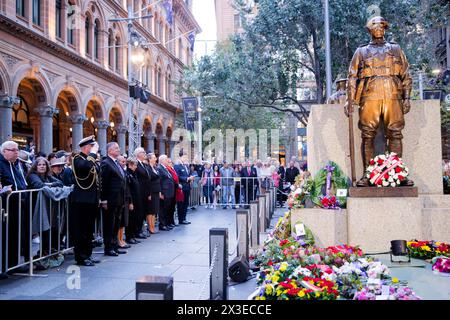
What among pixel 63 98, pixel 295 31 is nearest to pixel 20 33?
pixel 63 98

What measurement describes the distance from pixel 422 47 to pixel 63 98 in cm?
2029

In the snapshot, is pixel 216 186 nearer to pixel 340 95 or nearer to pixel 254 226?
pixel 254 226

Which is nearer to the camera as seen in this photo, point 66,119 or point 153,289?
point 153,289

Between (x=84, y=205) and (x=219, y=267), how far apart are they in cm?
344

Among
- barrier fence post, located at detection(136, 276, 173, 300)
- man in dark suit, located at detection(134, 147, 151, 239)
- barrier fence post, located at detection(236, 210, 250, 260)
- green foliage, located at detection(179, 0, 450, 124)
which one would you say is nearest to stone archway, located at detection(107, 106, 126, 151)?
green foliage, located at detection(179, 0, 450, 124)

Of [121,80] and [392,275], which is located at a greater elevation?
[121,80]

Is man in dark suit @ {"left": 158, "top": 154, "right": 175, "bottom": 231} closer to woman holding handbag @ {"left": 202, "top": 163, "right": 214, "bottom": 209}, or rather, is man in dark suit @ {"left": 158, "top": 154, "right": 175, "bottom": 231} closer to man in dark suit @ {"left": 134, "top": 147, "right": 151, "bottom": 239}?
man in dark suit @ {"left": 134, "top": 147, "right": 151, "bottom": 239}

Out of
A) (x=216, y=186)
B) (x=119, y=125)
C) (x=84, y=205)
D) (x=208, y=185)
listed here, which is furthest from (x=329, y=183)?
(x=119, y=125)

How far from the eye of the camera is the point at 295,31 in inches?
779

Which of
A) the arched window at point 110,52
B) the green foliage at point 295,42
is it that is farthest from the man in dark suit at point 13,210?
the arched window at point 110,52

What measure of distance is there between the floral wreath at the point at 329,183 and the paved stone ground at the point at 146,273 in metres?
1.22

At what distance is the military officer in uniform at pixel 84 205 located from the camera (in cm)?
725

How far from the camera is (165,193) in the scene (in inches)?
454
